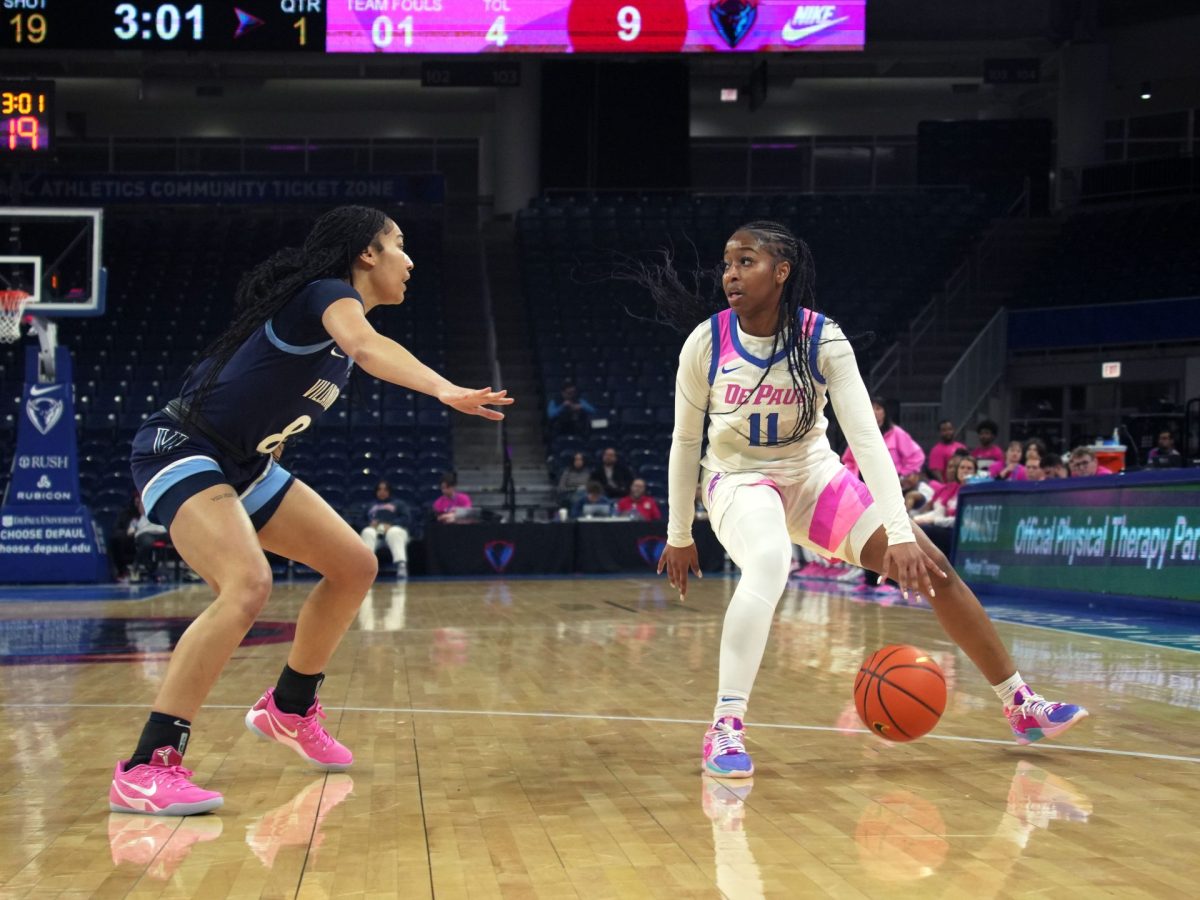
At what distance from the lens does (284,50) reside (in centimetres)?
2006

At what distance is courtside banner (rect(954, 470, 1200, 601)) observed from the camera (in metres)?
10.1

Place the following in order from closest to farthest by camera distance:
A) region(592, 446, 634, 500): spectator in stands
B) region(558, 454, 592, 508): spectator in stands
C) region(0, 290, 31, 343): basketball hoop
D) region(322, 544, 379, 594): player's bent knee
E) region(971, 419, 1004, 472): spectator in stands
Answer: region(322, 544, 379, 594): player's bent knee, region(971, 419, 1004, 472): spectator in stands, region(0, 290, 31, 343): basketball hoop, region(592, 446, 634, 500): spectator in stands, region(558, 454, 592, 508): spectator in stands

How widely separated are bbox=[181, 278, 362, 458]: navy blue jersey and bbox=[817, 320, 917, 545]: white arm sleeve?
1.59 metres

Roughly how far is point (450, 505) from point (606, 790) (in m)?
13.8

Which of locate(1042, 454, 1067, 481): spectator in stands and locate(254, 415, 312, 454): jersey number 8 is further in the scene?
locate(1042, 454, 1067, 481): spectator in stands

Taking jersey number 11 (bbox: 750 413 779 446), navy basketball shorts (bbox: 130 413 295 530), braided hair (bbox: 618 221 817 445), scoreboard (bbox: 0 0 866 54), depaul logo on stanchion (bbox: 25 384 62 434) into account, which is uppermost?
scoreboard (bbox: 0 0 866 54)

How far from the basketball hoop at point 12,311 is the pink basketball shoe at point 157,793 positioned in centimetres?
1293

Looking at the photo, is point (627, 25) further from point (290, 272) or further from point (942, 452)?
point (290, 272)

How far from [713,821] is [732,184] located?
2742cm

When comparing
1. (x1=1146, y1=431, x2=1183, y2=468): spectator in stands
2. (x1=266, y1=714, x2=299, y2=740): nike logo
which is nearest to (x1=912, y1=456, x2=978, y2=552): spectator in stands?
(x1=1146, y1=431, x2=1183, y2=468): spectator in stands

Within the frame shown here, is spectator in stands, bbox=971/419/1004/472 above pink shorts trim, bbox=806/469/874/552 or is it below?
below

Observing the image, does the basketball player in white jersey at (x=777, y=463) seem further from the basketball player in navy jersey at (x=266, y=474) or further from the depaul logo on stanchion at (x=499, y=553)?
the depaul logo on stanchion at (x=499, y=553)

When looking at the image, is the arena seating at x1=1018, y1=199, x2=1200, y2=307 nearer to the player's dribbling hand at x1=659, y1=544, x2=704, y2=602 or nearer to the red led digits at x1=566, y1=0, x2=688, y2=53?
the red led digits at x1=566, y1=0, x2=688, y2=53

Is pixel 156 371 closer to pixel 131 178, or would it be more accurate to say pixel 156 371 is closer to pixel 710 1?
pixel 131 178
